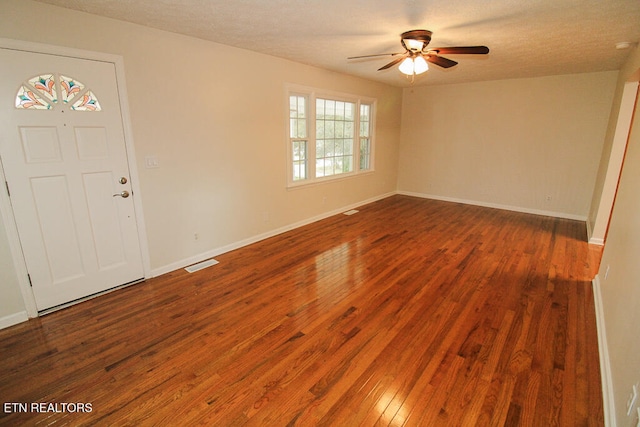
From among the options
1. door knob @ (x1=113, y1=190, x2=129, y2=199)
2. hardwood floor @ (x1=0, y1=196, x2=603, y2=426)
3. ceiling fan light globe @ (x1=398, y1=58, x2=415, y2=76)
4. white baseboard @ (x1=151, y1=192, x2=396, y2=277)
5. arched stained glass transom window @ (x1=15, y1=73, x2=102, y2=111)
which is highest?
ceiling fan light globe @ (x1=398, y1=58, x2=415, y2=76)

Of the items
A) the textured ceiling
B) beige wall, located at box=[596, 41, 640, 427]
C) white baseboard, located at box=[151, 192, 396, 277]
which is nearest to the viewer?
beige wall, located at box=[596, 41, 640, 427]

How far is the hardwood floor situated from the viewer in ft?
5.79

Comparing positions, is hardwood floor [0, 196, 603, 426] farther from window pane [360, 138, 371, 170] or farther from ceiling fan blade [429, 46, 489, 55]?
window pane [360, 138, 371, 170]

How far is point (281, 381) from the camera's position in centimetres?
196

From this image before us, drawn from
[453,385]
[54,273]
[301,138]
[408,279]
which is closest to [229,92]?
[301,138]

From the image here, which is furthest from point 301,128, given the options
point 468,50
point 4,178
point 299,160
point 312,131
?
point 4,178

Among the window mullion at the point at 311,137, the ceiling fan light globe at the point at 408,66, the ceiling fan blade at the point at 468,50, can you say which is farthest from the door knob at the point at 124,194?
the ceiling fan blade at the point at 468,50

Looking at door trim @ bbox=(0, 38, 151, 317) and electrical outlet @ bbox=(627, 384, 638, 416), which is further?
door trim @ bbox=(0, 38, 151, 317)

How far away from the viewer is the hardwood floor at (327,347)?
1.76 m

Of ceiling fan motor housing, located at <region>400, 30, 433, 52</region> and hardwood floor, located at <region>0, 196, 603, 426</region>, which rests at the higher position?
ceiling fan motor housing, located at <region>400, 30, 433, 52</region>

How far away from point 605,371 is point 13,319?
446cm

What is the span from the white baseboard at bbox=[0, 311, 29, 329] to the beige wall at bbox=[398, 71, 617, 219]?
23.1 ft

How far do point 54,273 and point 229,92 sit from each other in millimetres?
2610

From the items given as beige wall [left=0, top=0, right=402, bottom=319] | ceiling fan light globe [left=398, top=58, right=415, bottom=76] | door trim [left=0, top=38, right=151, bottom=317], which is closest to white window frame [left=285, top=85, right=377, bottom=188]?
beige wall [left=0, top=0, right=402, bottom=319]
